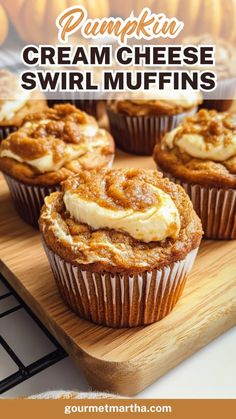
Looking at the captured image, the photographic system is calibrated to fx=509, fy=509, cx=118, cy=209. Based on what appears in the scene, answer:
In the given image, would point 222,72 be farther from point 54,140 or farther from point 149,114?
point 54,140

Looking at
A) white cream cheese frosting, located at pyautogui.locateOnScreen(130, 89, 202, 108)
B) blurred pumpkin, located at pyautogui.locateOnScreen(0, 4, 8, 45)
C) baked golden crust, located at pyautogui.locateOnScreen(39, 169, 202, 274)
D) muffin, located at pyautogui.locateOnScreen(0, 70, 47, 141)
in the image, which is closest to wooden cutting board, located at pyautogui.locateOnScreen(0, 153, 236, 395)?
baked golden crust, located at pyautogui.locateOnScreen(39, 169, 202, 274)

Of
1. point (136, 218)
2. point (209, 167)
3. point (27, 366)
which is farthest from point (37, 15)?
point (27, 366)

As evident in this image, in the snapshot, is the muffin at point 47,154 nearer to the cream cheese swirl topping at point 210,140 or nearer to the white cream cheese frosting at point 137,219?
the cream cheese swirl topping at point 210,140

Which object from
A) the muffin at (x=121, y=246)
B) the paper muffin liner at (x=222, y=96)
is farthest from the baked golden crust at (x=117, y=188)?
the paper muffin liner at (x=222, y=96)

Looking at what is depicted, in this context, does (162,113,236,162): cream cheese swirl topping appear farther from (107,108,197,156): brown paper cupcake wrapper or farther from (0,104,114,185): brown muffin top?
(107,108,197,156): brown paper cupcake wrapper

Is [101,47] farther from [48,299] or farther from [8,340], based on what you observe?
[8,340]

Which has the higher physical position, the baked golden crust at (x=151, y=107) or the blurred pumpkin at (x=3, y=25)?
the blurred pumpkin at (x=3, y=25)

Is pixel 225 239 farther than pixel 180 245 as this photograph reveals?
Yes
